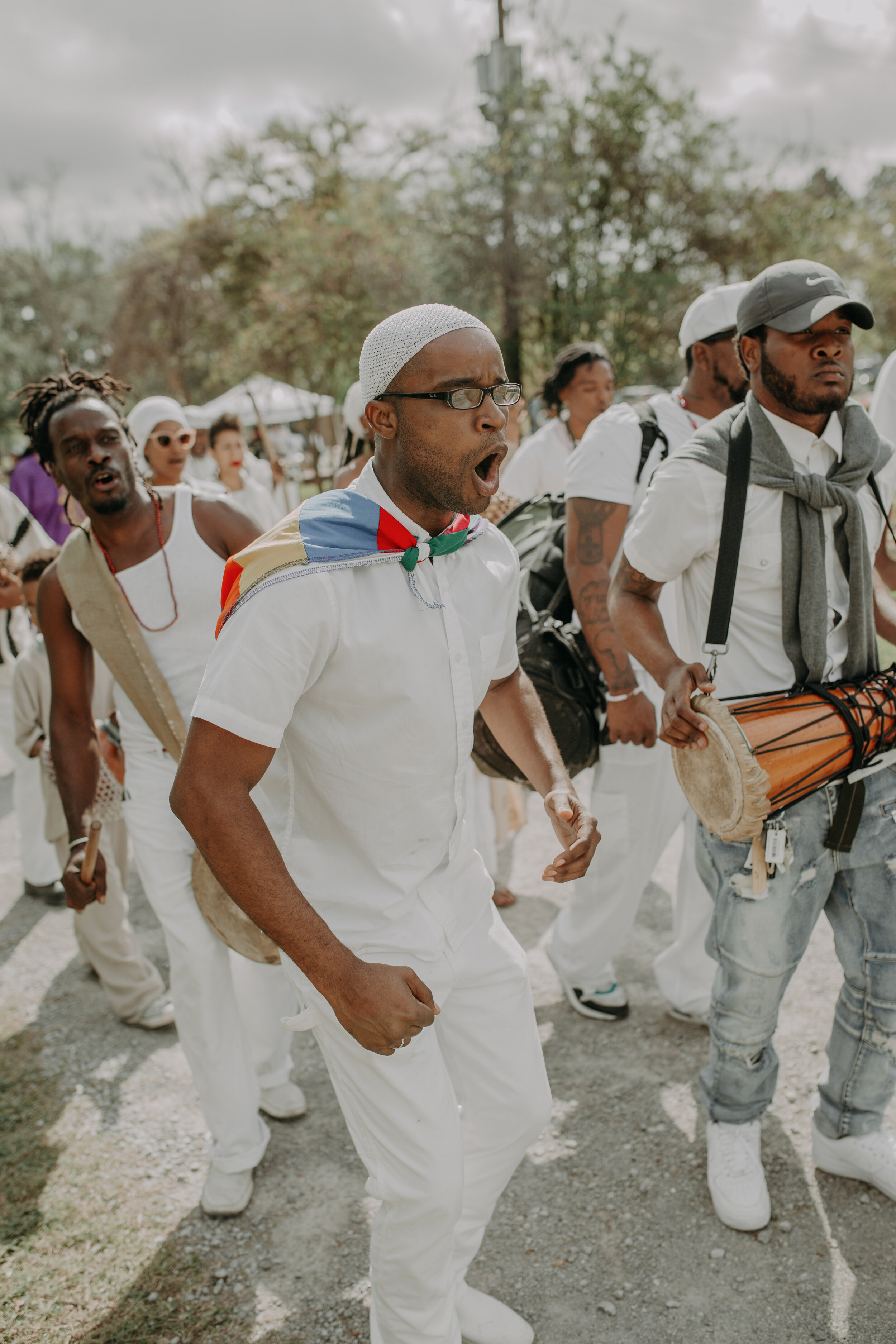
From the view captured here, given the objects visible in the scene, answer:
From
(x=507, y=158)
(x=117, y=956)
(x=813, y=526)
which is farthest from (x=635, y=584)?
(x=507, y=158)

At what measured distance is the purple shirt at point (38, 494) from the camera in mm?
6664

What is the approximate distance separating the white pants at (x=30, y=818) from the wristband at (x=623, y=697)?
3556 millimetres

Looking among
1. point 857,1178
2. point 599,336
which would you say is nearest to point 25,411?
point 857,1178

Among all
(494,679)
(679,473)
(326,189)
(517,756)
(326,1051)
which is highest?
(326,189)

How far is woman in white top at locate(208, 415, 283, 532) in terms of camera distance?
7.39 m

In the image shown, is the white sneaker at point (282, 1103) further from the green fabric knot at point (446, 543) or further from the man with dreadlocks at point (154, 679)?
the green fabric knot at point (446, 543)

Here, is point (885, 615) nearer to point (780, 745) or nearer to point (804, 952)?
point (780, 745)

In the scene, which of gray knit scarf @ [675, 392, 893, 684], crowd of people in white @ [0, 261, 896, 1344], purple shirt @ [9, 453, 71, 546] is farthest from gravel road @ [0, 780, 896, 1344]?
purple shirt @ [9, 453, 71, 546]

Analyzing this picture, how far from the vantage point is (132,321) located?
24.4 meters

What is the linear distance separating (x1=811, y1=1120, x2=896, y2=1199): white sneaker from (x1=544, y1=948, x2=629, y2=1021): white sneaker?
93 cm

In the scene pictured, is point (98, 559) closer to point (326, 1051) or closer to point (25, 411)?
point (25, 411)

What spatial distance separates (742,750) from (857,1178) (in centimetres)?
146


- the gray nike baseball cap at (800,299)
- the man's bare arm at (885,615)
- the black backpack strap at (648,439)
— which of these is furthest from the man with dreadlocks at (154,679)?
A: the man's bare arm at (885,615)

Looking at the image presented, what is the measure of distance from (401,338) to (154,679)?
151 cm
